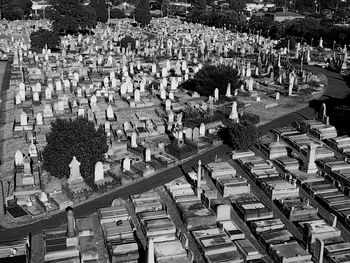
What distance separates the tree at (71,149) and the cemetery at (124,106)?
277mm

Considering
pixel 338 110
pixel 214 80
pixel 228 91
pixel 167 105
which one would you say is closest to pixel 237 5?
pixel 214 80

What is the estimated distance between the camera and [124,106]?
39156 millimetres

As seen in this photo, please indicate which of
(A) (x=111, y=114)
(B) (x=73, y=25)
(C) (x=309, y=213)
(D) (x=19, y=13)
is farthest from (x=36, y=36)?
(C) (x=309, y=213)

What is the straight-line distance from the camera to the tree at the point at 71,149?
24.6m

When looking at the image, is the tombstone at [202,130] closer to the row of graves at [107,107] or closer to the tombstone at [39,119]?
the row of graves at [107,107]

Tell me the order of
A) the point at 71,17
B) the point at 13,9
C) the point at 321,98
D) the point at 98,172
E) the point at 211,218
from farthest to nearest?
the point at 13,9 < the point at 71,17 < the point at 321,98 < the point at 98,172 < the point at 211,218

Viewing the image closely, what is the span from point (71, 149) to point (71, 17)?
208 feet

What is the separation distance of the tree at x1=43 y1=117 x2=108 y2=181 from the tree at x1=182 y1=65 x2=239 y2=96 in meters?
17.8

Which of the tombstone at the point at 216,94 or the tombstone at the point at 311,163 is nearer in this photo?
the tombstone at the point at 311,163

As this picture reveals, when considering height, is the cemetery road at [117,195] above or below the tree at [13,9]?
below

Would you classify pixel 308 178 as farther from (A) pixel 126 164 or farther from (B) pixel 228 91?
(B) pixel 228 91

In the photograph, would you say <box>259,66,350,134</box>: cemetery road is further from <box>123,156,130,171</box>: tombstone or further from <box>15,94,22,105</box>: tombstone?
<box>15,94,22,105</box>: tombstone

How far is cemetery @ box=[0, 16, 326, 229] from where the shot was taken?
24.1 m

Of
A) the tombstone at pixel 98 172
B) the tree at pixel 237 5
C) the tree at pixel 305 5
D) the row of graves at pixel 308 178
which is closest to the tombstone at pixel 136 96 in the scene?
the row of graves at pixel 308 178
